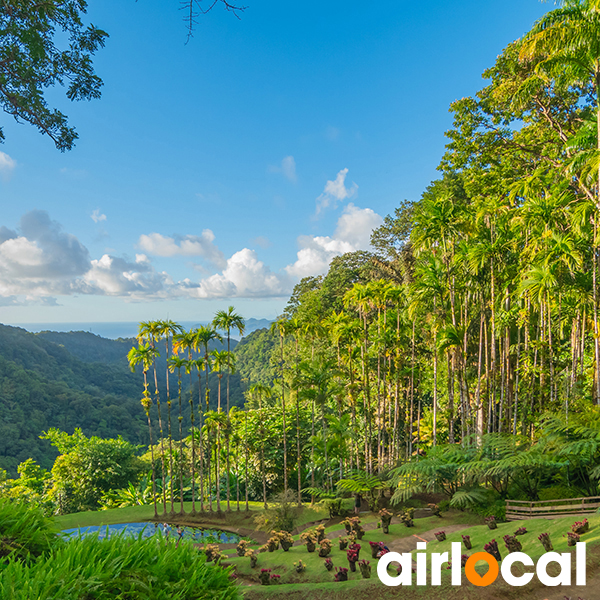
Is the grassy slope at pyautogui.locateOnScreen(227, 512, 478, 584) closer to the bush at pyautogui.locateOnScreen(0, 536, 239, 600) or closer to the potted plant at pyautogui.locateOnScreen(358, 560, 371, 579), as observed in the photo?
the potted plant at pyautogui.locateOnScreen(358, 560, 371, 579)

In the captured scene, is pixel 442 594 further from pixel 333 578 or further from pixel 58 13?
pixel 58 13

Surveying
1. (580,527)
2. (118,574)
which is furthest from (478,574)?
(118,574)

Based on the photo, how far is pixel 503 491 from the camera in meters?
7.70

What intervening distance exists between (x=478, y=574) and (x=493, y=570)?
7.4 inches

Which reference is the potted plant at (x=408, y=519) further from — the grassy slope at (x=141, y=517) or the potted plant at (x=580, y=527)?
the potted plant at (x=580, y=527)

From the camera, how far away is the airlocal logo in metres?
4.23

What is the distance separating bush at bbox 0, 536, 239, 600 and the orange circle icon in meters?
3.24

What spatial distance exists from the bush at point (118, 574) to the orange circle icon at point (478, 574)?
3240 millimetres

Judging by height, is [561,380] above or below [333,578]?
above

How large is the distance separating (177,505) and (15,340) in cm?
4906

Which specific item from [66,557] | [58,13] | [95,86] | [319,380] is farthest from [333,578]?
[58,13]

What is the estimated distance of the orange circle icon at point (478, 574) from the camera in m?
4.41

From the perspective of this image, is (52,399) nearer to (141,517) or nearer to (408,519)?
(141,517)

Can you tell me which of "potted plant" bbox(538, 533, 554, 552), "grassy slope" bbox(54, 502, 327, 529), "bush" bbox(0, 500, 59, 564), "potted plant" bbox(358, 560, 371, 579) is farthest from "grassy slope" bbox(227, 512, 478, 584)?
"bush" bbox(0, 500, 59, 564)
